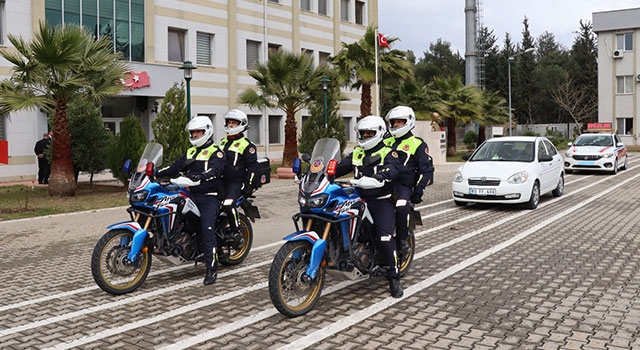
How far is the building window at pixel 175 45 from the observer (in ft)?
97.2

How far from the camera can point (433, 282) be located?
6.94 m

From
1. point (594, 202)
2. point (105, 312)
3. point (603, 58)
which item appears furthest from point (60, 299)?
point (603, 58)

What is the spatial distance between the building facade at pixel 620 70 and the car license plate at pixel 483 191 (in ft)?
154

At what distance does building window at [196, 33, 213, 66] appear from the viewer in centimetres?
3088

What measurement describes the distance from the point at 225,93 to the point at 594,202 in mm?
21041

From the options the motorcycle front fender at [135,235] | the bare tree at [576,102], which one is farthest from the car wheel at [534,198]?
the bare tree at [576,102]

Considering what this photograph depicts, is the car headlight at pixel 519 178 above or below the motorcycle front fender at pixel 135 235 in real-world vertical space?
above

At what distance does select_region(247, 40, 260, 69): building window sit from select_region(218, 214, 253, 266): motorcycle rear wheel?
2627cm

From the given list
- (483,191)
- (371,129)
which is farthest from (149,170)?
(483,191)

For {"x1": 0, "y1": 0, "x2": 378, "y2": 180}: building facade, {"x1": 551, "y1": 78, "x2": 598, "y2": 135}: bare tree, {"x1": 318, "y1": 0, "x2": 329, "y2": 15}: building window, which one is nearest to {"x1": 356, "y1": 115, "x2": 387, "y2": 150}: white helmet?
{"x1": 0, "y1": 0, "x2": 378, "y2": 180}: building facade

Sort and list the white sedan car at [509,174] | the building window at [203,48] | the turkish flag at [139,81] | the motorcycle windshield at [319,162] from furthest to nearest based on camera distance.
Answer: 1. the building window at [203,48]
2. the turkish flag at [139,81]
3. the white sedan car at [509,174]
4. the motorcycle windshield at [319,162]

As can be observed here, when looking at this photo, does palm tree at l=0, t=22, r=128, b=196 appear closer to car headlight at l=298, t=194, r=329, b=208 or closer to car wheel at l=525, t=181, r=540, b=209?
car wheel at l=525, t=181, r=540, b=209

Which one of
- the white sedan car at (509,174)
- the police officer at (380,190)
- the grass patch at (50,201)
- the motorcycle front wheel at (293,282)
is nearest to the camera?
the motorcycle front wheel at (293,282)

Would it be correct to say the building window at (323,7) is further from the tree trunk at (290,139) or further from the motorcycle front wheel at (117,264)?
the motorcycle front wheel at (117,264)
